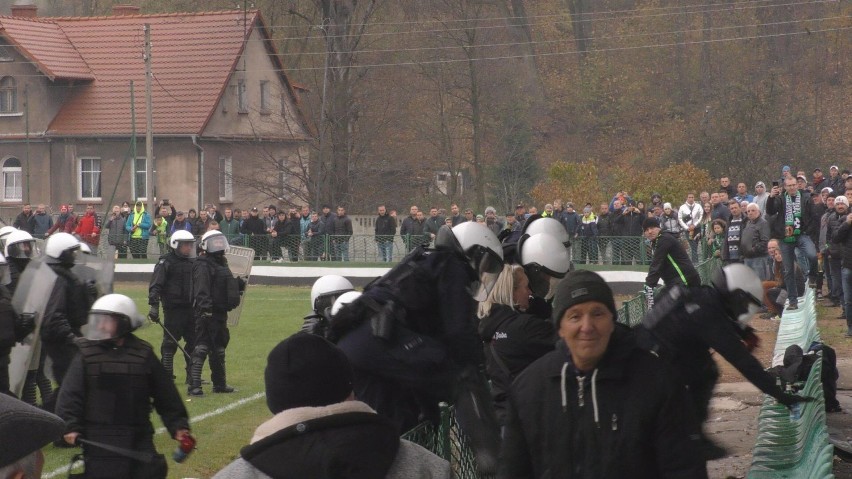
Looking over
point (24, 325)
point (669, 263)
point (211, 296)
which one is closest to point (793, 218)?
point (669, 263)

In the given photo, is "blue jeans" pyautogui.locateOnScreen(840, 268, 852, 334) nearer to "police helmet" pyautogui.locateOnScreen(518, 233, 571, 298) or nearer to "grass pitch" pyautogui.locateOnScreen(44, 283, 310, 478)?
"grass pitch" pyautogui.locateOnScreen(44, 283, 310, 478)

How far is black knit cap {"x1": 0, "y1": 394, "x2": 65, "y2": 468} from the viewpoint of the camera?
306 centimetres

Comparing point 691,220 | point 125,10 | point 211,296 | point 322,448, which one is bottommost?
point 322,448

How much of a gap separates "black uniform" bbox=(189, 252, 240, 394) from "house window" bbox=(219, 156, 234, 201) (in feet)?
125

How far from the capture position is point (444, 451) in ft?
20.0

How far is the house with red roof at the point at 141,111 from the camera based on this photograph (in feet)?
168

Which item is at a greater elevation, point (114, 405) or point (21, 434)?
point (21, 434)

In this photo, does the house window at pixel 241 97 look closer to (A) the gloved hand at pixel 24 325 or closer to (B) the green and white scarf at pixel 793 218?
(B) the green and white scarf at pixel 793 218

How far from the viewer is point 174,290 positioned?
1419 centimetres

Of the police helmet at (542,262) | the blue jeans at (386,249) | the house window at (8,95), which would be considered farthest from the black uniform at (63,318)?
the house window at (8,95)

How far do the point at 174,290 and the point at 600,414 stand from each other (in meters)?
10.7

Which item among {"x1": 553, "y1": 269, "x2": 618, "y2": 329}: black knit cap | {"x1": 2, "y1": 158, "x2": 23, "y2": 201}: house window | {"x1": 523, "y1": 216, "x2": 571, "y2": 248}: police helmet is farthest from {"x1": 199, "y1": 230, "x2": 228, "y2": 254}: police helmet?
{"x1": 2, "y1": 158, "x2": 23, "y2": 201}: house window

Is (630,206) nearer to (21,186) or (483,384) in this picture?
(483,384)

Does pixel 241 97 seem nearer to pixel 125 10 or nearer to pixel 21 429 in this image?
pixel 125 10
